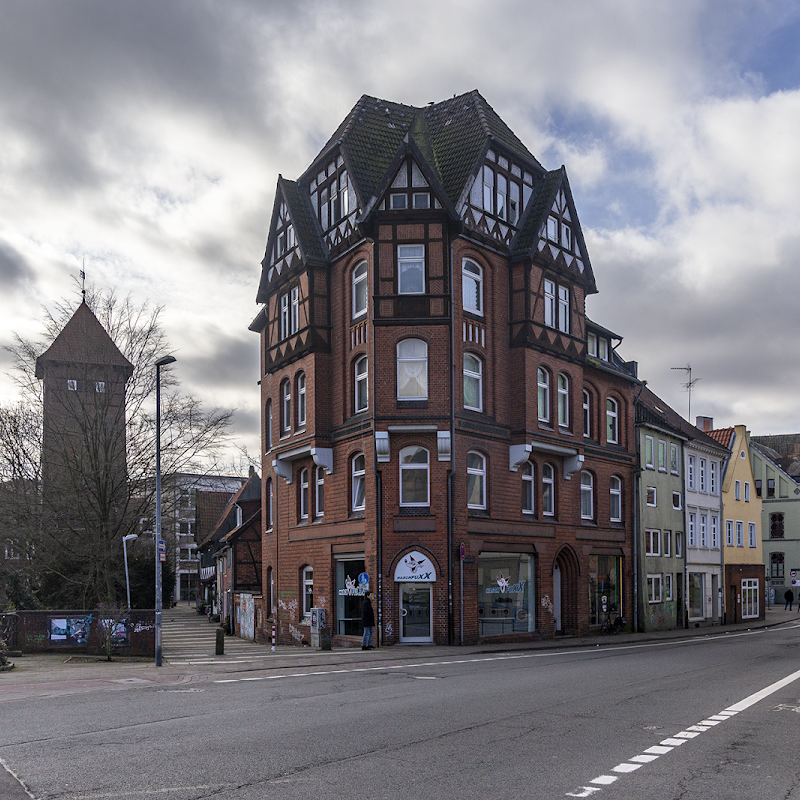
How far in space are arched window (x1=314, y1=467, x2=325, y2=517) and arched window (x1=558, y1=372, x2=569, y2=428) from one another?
29.5ft

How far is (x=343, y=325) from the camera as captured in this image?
31562 millimetres

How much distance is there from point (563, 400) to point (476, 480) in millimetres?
6302

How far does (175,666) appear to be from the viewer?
75.0 feet

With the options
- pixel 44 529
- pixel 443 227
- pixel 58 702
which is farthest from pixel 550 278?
pixel 58 702

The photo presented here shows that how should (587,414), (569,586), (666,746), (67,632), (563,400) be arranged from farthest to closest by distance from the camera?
(587,414) < (569,586) < (563,400) < (67,632) < (666,746)

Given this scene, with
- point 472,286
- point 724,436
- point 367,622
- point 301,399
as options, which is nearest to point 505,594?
point 367,622

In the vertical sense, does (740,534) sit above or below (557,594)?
above

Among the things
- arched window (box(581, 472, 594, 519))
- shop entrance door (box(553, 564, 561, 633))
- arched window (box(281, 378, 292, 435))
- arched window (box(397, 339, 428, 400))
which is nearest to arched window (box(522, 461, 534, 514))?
shop entrance door (box(553, 564, 561, 633))

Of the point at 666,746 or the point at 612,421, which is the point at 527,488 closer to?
the point at 612,421

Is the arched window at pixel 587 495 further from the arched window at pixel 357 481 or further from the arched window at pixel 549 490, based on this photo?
the arched window at pixel 357 481

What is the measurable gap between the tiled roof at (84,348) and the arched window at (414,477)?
12507 millimetres

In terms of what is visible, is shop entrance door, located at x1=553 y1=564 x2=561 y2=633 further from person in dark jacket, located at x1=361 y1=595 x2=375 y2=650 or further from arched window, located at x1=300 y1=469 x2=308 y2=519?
person in dark jacket, located at x1=361 y1=595 x2=375 y2=650

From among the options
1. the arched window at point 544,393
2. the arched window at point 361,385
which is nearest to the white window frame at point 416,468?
the arched window at point 361,385

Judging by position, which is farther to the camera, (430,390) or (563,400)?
(563,400)
